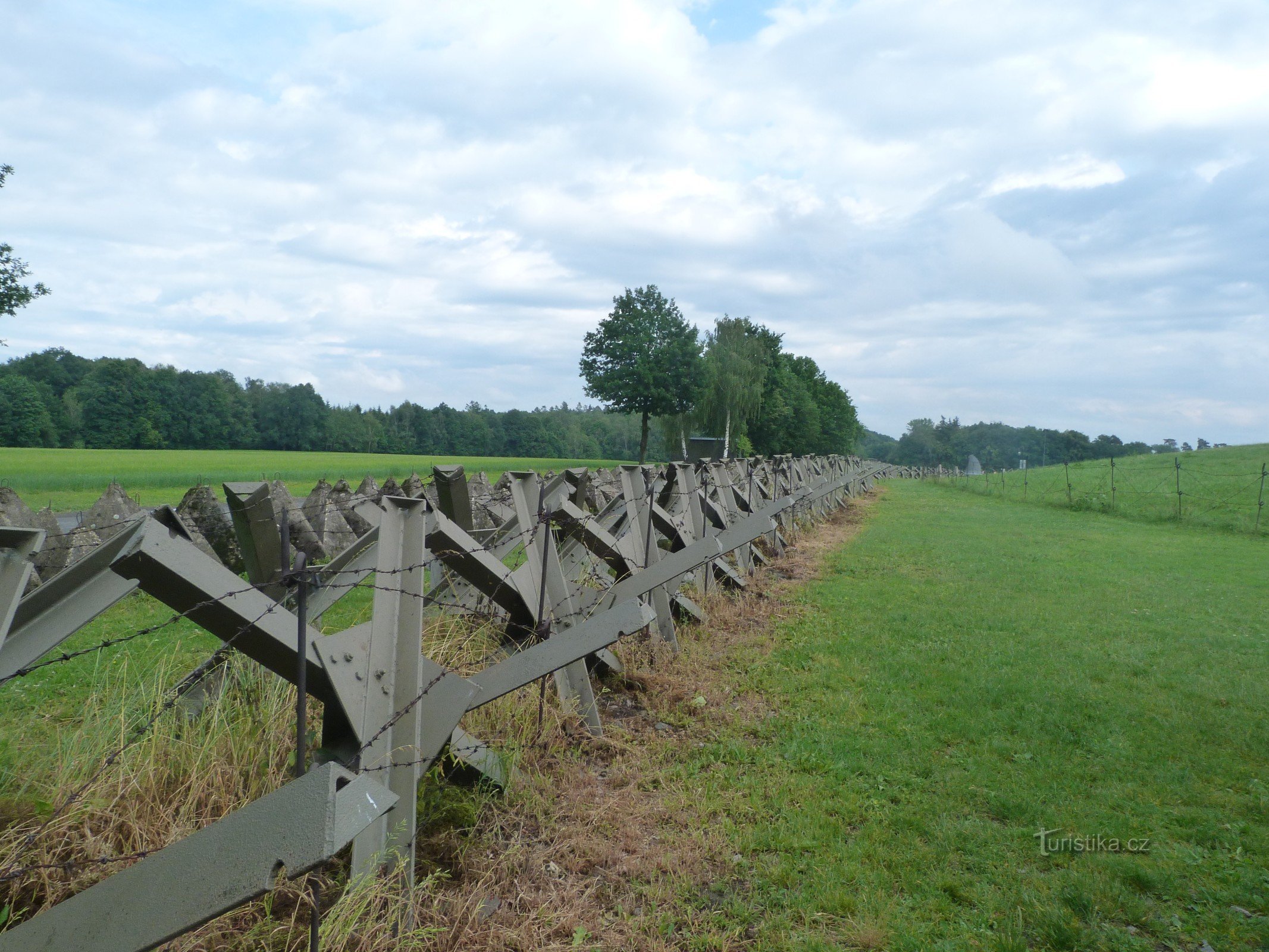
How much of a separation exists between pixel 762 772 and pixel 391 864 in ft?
8.46

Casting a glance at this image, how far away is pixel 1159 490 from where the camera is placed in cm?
2859

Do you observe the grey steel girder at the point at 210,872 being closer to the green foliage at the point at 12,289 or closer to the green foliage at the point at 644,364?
the green foliage at the point at 12,289

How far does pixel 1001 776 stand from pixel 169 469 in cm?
3497

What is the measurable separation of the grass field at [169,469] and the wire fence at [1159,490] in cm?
2124

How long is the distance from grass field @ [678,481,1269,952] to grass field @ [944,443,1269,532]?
48.5 ft

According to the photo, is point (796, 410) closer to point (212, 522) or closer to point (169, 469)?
point (169, 469)

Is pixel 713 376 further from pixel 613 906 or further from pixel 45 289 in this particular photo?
pixel 613 906

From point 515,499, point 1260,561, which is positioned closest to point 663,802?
point 515,499

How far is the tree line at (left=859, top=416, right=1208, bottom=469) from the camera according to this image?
13375 cm

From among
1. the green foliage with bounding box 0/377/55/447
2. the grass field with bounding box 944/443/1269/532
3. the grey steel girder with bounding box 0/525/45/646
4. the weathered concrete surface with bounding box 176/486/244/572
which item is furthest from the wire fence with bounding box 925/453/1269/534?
the green foliage with bounding box 0/377/55/447

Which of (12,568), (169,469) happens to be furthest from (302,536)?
(169,469)

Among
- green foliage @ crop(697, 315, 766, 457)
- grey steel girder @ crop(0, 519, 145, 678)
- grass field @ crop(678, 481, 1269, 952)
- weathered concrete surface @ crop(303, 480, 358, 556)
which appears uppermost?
green foliage @ crop(697, 315, 766, 457)

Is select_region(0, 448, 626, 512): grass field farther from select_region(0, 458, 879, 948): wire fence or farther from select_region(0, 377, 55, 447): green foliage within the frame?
select_region(0, 458, 879, 948): wire fence

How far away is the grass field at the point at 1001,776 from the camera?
359 cm
